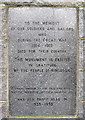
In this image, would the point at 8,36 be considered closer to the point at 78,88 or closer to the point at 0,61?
the point at 0,61

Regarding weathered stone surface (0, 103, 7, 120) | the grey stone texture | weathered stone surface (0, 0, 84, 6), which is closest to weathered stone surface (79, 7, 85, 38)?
the grey stone texture

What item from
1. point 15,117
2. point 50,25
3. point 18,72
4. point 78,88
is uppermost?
point 50,25

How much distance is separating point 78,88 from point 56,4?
1308 mm

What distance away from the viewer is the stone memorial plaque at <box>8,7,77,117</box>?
2.12 meters

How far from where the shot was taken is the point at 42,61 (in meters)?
2.14

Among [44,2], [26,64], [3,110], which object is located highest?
[44,2]

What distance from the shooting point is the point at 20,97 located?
2.15 m

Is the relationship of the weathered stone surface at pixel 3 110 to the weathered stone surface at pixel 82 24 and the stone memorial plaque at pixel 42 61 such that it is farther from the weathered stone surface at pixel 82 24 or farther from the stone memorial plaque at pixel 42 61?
the weathered stone surface at pixel 82 24

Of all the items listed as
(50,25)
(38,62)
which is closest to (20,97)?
(38,62)

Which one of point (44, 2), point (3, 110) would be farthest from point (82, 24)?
point (3, 110)

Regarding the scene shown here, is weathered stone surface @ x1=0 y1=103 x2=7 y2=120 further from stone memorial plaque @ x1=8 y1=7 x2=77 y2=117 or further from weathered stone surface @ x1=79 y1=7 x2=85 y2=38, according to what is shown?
weathered stone surface @ x1=79 y1=7 x2=85 y2=38

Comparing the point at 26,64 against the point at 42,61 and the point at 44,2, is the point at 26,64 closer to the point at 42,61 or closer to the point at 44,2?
the point at 42,61

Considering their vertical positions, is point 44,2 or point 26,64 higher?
point 44,2

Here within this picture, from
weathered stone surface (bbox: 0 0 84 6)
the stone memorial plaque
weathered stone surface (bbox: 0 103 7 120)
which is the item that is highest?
weathered stone surface (bbox: 0 0 84 6)
